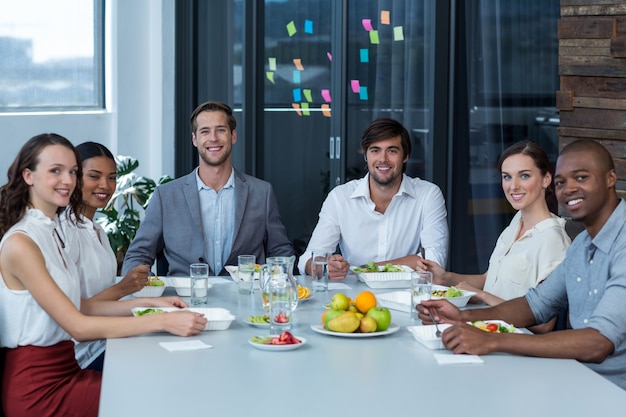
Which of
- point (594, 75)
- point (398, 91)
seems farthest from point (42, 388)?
point (398, 91)

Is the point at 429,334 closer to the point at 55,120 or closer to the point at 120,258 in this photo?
the point at 120,258

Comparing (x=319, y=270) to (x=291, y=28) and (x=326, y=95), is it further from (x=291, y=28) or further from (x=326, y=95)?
(x=291, y=28)

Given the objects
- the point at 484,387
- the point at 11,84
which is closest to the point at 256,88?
Answer: the point at 11,84

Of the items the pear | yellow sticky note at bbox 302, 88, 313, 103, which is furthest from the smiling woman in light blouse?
yellow sticky note at bbox 302, 88, 313, 103

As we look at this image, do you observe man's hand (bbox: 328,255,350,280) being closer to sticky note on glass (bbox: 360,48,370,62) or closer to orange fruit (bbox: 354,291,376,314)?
orange fruit (bbox: 354,291,376,314)

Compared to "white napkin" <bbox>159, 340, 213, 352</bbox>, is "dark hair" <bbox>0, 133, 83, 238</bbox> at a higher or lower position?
higher

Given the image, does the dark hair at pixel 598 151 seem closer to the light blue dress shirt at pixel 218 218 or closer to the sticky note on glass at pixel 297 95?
the light blue dress shirt at pixel 218 218

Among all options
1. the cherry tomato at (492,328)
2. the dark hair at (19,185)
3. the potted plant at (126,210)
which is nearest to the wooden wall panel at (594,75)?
the cherry tomato at (492,328)

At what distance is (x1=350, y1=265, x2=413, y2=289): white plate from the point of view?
12.4ft

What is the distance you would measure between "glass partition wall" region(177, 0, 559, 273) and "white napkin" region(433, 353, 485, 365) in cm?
278

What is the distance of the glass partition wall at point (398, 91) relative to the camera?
5.30m

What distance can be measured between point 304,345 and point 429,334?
14.7 inches

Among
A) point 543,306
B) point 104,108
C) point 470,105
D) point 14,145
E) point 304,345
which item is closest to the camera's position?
point 304,345

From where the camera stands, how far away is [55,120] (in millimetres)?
8273
